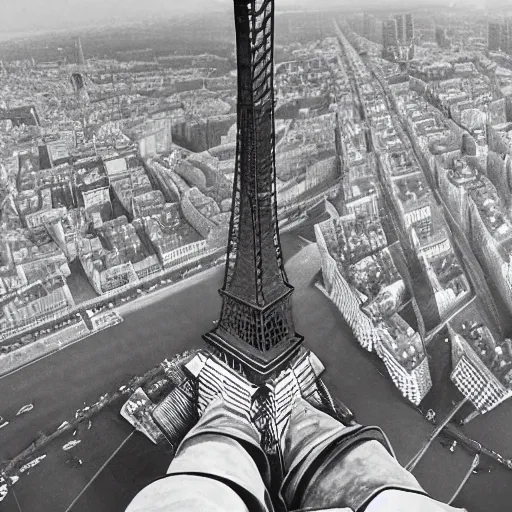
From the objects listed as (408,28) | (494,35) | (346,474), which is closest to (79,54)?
(408,28)

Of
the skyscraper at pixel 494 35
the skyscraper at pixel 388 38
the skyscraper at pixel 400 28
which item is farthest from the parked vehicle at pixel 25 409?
the skyscraper at pixel 494 35

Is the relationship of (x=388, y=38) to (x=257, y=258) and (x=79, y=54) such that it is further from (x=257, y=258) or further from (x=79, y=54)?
(x=257, y=258)

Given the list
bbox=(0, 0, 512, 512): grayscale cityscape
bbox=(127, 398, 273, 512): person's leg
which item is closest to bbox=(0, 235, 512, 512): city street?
bbox=(0, 0, 512, 512): grayscale cityscape

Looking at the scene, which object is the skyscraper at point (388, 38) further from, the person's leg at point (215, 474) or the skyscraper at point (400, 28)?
the person's leg at point (215, 474)

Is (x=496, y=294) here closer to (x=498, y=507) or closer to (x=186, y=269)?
(x=498, y=507)

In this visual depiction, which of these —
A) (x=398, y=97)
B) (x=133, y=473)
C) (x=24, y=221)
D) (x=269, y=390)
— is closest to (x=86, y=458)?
(x=133, y=473)

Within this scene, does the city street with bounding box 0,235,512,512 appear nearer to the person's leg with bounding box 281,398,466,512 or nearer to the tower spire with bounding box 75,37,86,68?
the person's leg with bounding box 281,398,466,512

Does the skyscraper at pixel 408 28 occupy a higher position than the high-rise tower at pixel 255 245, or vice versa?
the skyscraper at pixel 408 28

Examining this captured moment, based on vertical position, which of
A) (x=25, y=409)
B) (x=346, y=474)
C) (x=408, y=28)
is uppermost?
(x=408, y=28)
